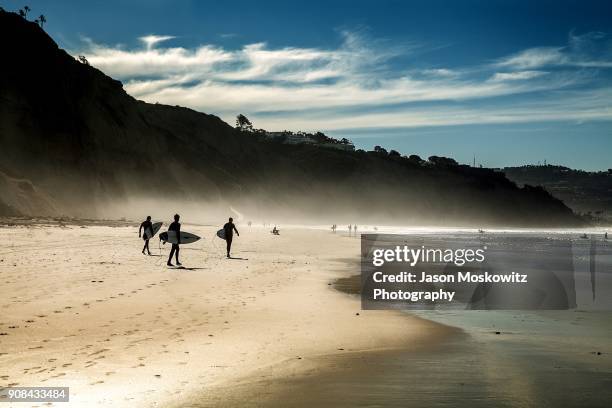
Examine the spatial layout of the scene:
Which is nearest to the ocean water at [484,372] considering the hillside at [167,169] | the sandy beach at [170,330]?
the sandy beach at [170,330]

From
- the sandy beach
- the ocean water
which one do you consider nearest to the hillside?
the sandy beach

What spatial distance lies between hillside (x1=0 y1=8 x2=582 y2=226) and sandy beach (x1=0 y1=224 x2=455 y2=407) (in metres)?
35.8

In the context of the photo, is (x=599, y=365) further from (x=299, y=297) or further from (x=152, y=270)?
(x=152, y=270)

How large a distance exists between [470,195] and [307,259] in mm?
151502

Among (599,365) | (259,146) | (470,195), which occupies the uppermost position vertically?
(259,146)

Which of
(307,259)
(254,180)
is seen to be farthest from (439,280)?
(254,180)

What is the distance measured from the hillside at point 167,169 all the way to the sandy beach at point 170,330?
35.8 metres

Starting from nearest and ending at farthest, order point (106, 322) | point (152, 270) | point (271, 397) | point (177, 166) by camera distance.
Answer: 1. point (271, 397)
2. point (106, 322)
3. point (152, 270)
4. point (177, 166)

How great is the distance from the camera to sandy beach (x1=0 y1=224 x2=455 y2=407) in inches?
263

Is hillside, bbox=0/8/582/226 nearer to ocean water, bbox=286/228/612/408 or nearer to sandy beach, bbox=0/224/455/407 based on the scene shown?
sandy beach, bbox=0/224/455/407

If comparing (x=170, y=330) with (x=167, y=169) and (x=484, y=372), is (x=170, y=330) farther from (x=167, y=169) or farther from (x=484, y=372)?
(x=167, y=169)

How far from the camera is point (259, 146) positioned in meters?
145

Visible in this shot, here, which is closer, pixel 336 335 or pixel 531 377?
pixel 531 377

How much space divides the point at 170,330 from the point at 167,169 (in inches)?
Answer: 3274
